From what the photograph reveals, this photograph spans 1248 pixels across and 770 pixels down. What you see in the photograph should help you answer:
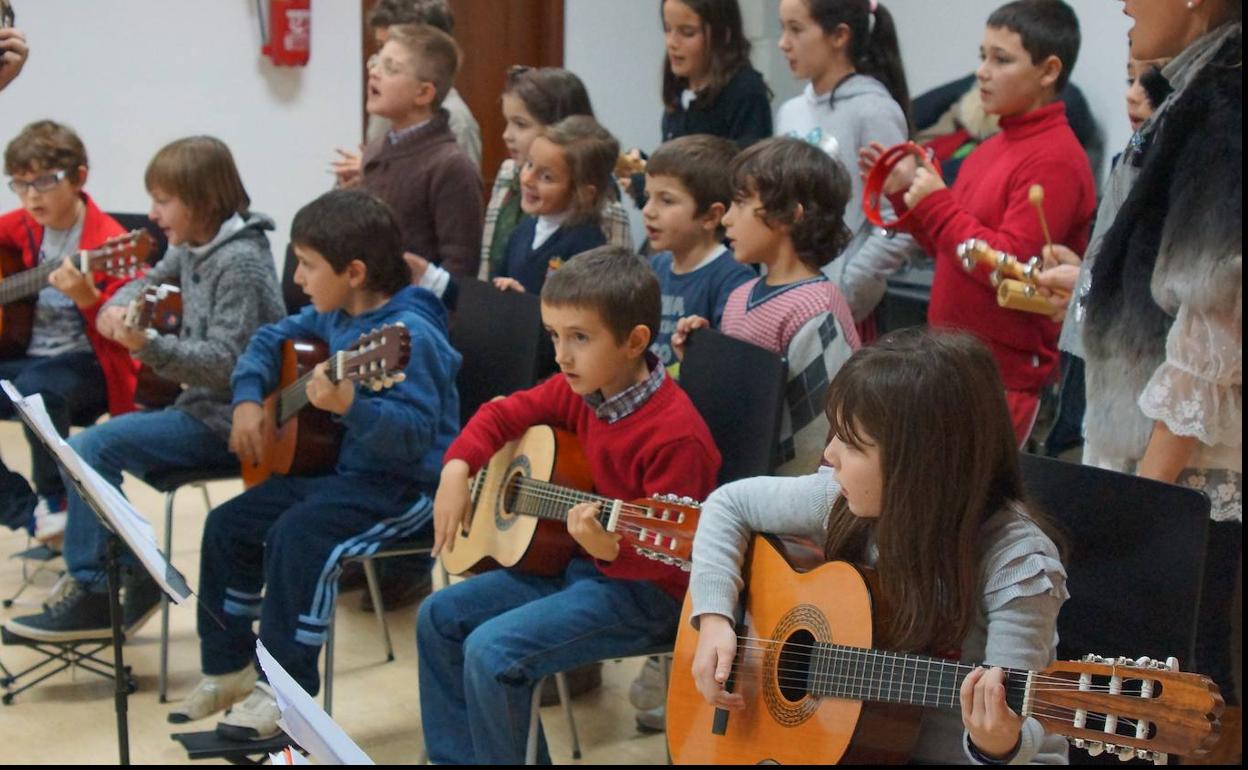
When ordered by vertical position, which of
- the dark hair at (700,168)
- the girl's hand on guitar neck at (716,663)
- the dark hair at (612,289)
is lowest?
the girl's hand on guitar neck at (716,663)

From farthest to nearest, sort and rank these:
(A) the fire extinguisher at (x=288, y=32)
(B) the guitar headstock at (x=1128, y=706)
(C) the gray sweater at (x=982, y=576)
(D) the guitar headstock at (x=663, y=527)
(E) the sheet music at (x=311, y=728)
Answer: (A) the fire extinguisher at (x=288, y=32), (D) the guitar headstock at (x=663, y=527), (C) the gray sweater at (x=982, y=576), (B) the guitar headstock at (x=1128, y=706), (E) the sheet music at (x=311, y=728)

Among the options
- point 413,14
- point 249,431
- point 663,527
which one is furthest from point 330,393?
point 413,14

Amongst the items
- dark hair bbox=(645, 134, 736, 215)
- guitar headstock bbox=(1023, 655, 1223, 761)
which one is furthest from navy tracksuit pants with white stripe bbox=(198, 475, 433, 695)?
guitar headstock bbox=(1023, 655, 1223, 761)

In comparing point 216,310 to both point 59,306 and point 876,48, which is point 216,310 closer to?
point 59,306

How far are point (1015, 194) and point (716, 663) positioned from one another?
158 centimetres

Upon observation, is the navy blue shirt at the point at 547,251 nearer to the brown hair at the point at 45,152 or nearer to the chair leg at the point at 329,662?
the chair leg at the point at 329,662

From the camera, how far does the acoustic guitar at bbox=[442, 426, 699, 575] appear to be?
7.31 feet

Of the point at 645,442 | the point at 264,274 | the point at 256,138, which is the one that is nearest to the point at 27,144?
the point at 264,274

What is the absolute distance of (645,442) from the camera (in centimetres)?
244

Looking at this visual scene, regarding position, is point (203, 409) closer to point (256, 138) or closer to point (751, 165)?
point (751, 165)

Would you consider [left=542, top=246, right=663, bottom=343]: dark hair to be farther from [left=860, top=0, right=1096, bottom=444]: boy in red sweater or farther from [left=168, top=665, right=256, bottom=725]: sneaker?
[left=168, top=665, right=256, bottom=725]: sneaker

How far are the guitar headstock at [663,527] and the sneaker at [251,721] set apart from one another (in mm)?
1048

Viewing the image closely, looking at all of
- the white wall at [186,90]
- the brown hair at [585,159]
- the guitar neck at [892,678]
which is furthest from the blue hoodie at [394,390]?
the white wall at [186,90]

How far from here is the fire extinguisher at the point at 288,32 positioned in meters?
5.96
